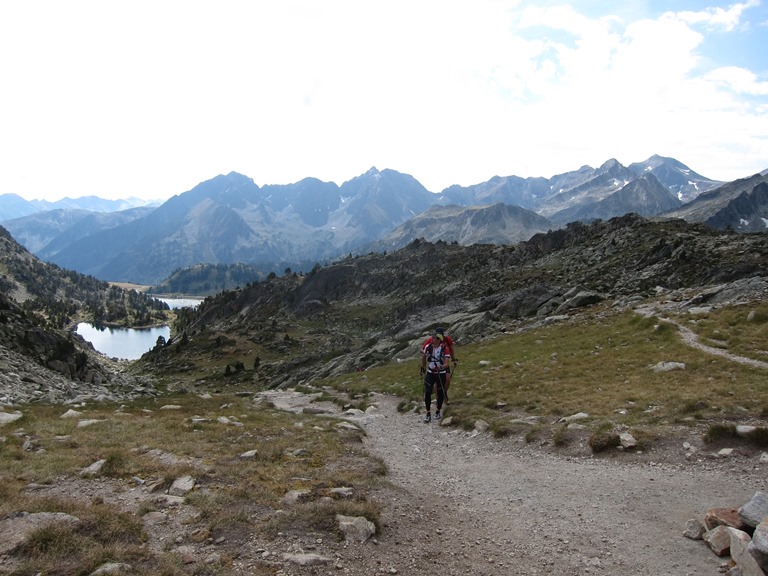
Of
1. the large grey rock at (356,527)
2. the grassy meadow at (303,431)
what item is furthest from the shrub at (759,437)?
the large grey rock at (356,527)

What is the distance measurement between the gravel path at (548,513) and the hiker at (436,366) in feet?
21.4

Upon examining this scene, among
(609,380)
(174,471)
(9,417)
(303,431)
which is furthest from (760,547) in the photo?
(9,417)

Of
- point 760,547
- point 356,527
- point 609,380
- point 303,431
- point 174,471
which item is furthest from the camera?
point 609,380

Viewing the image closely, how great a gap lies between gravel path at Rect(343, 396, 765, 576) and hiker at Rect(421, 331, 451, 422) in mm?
6519

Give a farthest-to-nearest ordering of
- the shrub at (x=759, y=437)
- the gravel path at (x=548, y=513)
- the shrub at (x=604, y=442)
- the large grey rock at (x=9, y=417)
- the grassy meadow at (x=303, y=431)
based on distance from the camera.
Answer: the large grey rock at (x=9, y=417) → the shrub at (x=604, y=442) → the shrub at (x=759, y=437) → the grassy meadow at (x=303, y=431) → the gravel path at (x=548, y=513)

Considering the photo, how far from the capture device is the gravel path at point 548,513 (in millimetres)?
8789

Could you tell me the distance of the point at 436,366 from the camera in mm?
22766

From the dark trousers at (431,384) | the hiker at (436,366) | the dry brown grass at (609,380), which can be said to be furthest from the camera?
the dark trousers at (431,384)

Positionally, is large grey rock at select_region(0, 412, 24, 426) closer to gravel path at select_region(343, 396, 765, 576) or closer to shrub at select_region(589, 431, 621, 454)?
gravel path at select_region(343, 396, 765, 576)

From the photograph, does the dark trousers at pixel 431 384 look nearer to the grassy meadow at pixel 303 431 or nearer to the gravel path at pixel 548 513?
the grassy meadow at pixel 303 431

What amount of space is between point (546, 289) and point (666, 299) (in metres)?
19.9

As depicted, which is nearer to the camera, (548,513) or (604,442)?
(548,513)

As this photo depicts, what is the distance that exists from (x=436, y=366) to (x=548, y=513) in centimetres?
1181

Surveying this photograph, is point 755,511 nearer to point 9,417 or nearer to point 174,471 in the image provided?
point 174,471
